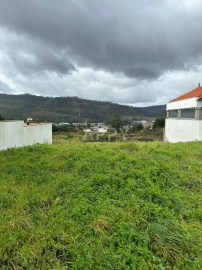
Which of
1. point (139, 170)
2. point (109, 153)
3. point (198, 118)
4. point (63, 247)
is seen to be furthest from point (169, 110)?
point (63, 247)

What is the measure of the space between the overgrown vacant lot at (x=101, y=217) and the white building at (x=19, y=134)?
2.99 m

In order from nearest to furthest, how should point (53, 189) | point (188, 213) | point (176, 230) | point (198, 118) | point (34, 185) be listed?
point (176, 230) → point (188, 213) → point (53, 189) → point (34, 185) → point (198, 118)

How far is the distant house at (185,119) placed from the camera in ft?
42.2

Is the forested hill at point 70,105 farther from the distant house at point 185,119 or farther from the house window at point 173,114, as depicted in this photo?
the distant house at point 185,119

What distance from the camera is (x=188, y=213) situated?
3.16 meters

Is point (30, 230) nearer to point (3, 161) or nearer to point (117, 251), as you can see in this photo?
point (117, 251)

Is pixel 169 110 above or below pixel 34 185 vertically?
above

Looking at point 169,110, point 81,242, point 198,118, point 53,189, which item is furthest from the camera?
point 169,110

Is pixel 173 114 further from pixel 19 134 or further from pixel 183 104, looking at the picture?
pixel 19 134

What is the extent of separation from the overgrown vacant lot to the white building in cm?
299

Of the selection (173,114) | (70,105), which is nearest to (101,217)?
(173,114)

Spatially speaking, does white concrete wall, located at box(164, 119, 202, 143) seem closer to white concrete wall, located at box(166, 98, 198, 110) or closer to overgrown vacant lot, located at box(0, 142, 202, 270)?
white concrete wall, located at box(166, 98, 198, 110)

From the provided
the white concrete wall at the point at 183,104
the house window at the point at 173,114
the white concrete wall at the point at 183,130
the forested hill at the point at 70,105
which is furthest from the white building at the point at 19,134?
the forested hill at the point at 70,105

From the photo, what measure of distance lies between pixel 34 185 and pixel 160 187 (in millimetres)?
2397
